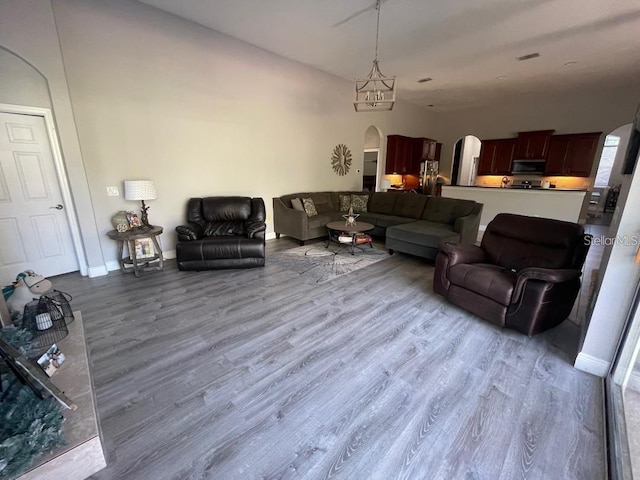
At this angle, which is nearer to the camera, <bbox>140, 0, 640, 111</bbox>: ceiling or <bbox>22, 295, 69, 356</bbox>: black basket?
<bbox>22, 295, 69, 356</bbox>: black basket

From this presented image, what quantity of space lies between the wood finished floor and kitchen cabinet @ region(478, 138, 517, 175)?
724 cm

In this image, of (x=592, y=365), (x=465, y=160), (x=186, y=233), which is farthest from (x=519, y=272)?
(x=465, y=160)

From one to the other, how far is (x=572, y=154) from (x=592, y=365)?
25.0ft

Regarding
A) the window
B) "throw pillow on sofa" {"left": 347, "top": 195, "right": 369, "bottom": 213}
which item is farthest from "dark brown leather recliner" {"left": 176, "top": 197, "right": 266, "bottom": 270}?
the window

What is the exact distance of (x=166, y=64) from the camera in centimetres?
388

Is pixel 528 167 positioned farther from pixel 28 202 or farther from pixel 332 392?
→ pixel 28 202

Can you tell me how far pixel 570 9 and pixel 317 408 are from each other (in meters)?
5.17

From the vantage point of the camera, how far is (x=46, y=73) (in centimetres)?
301

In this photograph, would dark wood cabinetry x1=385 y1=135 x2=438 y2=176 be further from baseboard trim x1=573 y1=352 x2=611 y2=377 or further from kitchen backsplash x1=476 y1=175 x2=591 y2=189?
baseboard trim x1=573 y1=352 x2=611 y2=377

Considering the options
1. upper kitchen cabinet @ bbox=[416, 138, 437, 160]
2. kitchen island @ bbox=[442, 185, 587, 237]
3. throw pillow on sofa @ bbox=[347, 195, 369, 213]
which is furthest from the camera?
upper kitchen cabinet @ bbox=[416, 138, 437, 160]

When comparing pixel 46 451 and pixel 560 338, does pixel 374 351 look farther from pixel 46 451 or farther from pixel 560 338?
pixel 46 451

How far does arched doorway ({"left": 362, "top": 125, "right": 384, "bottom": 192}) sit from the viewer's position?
26.4ft

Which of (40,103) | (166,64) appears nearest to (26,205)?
(40,103)

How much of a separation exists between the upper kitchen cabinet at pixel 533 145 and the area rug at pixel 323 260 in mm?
6169
